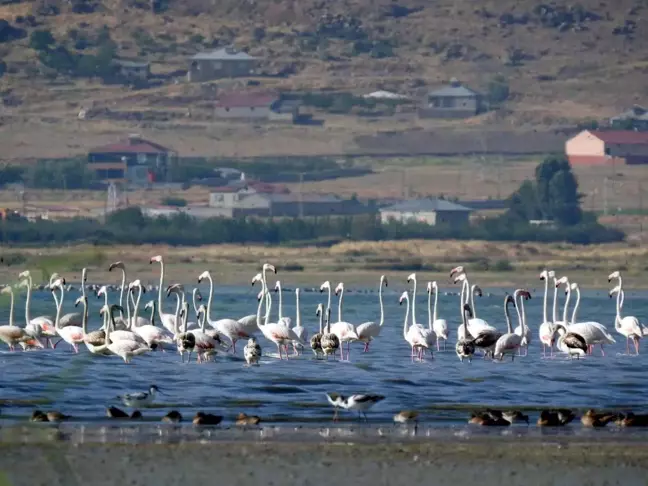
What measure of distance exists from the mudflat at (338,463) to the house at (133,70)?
567 ft

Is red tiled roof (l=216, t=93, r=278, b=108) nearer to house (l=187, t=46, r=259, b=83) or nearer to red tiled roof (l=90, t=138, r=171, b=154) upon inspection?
house (l=187, t=46, r=259, b=83)

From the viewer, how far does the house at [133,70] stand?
188875mm

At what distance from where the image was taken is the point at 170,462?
15.9 meters

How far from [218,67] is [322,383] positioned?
172 meters

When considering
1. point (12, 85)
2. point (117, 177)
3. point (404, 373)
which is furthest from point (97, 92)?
point (404, 373)

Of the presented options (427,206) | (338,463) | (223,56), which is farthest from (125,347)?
(223,56)

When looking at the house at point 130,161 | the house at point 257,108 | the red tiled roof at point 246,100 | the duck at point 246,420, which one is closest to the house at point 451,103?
the house at point 257,108

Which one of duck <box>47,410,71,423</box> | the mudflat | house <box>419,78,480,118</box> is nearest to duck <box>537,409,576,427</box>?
the mudflat

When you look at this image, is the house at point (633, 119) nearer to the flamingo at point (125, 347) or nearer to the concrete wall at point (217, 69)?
the concrete wall at point (217, 69)

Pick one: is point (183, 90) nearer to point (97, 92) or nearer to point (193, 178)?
point (97, 92)

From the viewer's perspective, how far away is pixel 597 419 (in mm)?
19000

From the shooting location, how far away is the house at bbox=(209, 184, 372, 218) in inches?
4606

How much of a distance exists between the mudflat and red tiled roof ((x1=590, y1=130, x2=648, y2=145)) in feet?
426

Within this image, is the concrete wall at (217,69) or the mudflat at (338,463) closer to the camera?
the mudflat at (338,463)
